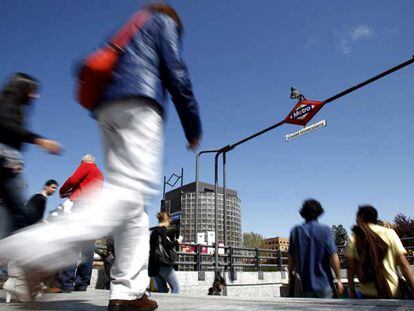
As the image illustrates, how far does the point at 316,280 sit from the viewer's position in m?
3.80

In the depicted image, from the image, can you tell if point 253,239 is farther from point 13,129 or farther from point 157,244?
point 13,129

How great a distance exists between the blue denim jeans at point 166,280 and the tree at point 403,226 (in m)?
26.4

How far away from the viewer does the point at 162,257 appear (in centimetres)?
562

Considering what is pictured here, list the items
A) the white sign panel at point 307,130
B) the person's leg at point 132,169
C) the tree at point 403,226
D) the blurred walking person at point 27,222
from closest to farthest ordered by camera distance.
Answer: the blurred walking person at point 27,222
the person's leg at point 132,169
the white sign panel at point 307,130
the tree at point 403,226

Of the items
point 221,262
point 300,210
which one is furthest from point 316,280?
point 221,262

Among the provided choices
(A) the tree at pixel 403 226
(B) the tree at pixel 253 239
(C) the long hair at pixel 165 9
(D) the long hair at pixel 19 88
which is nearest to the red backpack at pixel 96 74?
(C) the long hair at pixel 165 9

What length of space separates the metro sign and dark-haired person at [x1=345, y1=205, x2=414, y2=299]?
232 inches

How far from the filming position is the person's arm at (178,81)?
2.16m

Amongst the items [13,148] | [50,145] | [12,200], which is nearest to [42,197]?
[12,200]

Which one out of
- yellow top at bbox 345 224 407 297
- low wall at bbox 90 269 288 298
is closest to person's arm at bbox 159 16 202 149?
yellow top at bbox 345 224 407 297

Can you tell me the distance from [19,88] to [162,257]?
13.0 ft

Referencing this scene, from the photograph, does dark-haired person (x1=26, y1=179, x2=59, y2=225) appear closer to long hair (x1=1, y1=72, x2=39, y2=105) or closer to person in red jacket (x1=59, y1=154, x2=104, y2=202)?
person in red jacket (x1=59, y1=154, x2=104, y2=202)

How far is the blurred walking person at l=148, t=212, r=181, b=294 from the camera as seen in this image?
5.64 metres

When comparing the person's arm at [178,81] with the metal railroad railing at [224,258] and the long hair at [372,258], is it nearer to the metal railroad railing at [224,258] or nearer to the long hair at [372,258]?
the long hair at [372,258]
